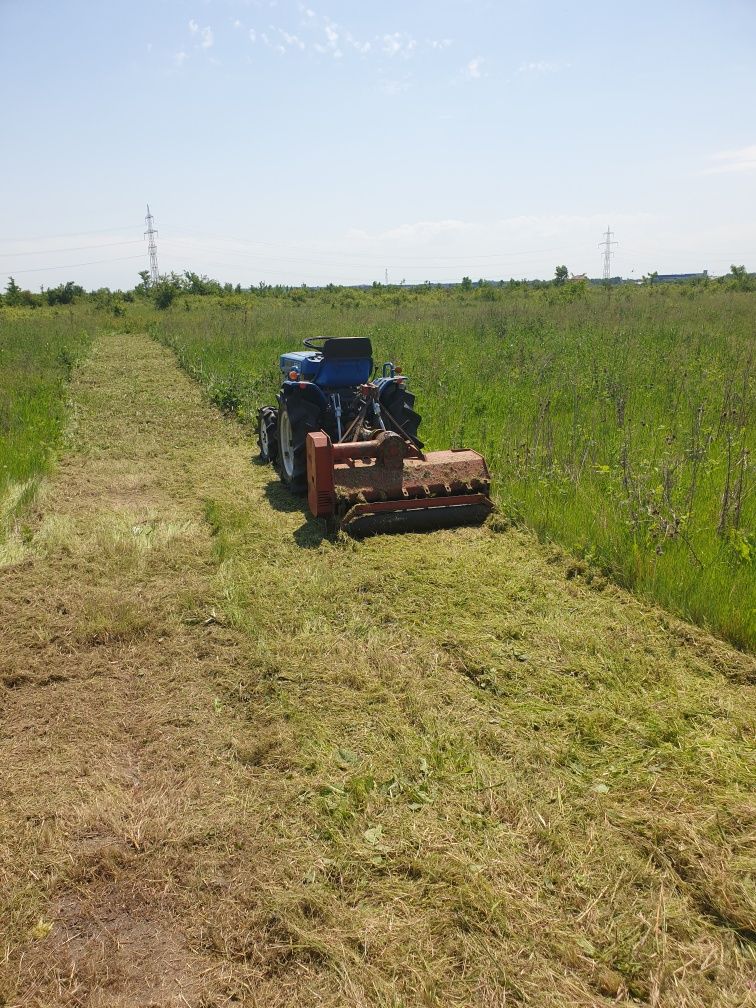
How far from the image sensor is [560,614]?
4.16 meters

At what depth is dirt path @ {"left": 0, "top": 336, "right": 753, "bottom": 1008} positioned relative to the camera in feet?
6.73

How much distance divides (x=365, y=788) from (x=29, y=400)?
10.4m

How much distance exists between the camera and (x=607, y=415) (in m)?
8.61

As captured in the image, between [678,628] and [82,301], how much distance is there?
46.9 m

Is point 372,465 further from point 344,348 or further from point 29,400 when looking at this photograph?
A: point 29,400

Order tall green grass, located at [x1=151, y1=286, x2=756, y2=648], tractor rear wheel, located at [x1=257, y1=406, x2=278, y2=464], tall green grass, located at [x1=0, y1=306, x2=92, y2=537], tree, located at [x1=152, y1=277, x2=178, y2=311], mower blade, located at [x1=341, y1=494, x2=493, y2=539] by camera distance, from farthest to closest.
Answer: tree, located at [x1=152, y1=277, x2=178, y2=311] < tractor rear wheel, located at [x1=257, y1=406, x2=278, y2=464] < tall green grass, located at [x1=0, y1=306, x2=92, y2=537] < mower blade, located at [x1=341, y1=494, x2=493, y2=539] < tall green grass, located at [x1=151, y1=286, x2=756, y2=648]

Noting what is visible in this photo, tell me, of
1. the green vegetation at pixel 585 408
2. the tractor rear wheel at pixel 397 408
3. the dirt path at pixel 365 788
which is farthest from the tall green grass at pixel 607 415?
the tractor rear wheel at pixel 397 408

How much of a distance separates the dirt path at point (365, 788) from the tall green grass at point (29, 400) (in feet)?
8.34

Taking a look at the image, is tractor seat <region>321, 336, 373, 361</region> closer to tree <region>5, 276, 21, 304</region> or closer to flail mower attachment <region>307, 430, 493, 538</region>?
flail mower attachment <region>307, 430, 493, 538</region>

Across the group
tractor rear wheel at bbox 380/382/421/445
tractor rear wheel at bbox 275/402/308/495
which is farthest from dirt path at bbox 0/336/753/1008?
tractor rear wheel at bbox 380/382/421/445

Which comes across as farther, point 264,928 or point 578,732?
point 578,732

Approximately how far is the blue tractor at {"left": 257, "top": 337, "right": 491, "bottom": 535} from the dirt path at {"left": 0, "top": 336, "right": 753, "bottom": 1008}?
0.54m

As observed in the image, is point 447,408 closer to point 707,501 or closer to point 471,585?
point 707,501

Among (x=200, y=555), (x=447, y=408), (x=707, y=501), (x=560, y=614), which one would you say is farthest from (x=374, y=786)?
(x=447, y=408)
